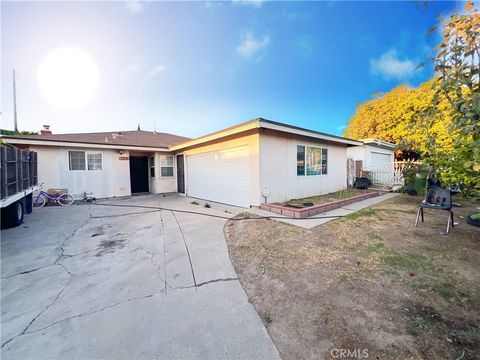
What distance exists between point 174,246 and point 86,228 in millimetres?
3136

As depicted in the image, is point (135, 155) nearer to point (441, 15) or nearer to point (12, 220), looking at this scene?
point (12, 220)

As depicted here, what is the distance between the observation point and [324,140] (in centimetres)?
900

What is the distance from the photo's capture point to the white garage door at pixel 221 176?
7493mm

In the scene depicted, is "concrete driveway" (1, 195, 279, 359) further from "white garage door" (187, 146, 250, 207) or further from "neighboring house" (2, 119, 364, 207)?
"neighboring house" (2, 119, 364, 207)

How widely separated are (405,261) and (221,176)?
22.0ft

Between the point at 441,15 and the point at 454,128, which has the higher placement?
the point at 441,15

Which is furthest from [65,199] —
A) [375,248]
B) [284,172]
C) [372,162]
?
[372,162]

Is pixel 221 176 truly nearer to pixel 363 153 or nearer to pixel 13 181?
pixel 13 181

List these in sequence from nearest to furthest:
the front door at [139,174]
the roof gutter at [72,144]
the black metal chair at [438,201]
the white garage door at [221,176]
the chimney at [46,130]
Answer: the black metal chair at [438,201]
the white garage door at [221,176]
the roof gutter at [72,144]
the chimney at [46,130]
the front door at [139,174]

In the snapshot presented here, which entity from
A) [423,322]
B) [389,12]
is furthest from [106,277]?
[389,12]

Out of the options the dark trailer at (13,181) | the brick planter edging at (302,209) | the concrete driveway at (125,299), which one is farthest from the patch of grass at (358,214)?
the dark trailer at (13,181)

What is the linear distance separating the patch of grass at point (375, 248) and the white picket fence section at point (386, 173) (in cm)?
1027

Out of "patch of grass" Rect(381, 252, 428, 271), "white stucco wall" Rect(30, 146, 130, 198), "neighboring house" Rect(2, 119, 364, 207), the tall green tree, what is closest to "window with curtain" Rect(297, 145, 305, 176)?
"neighboring house" Rect(2, 119, 364, 207)

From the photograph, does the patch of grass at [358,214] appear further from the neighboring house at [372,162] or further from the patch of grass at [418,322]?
the neighboring house at [372,162]
